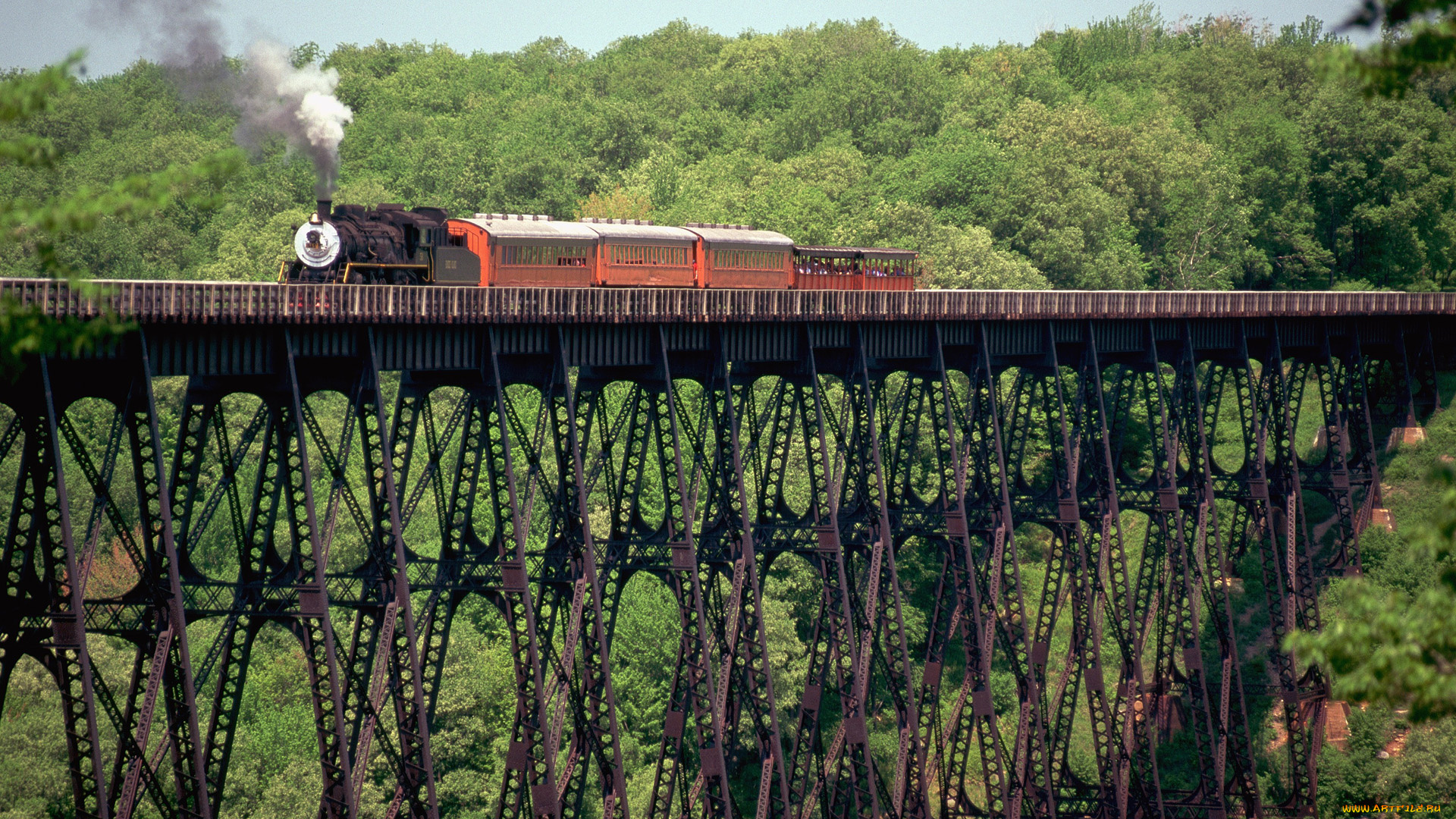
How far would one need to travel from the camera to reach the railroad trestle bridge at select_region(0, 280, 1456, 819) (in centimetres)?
2448

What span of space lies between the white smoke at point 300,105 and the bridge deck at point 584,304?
32.4 feet

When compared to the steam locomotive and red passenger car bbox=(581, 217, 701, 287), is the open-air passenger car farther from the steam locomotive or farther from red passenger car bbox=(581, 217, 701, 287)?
red passenger car bbox=(581, 217, 701, 287)

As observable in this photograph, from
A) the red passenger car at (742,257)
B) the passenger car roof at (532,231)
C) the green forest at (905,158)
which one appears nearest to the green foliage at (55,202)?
the passenger car roof at (532,231)

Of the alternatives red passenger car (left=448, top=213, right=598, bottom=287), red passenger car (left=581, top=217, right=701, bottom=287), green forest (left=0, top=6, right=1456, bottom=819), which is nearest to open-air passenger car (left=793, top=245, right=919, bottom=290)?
red passenger car (left=581, top=217, right=701, bottom=287)

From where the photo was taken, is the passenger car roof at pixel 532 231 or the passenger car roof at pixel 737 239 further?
the passenger car roof at pixel 737 239

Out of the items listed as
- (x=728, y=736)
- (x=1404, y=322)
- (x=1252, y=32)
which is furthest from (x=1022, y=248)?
(x=1252, y=32)

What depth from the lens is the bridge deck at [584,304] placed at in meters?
23.5

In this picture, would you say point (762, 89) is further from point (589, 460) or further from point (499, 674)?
point (499, 674)

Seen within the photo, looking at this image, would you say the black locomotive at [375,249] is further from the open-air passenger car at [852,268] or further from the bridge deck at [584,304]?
the open-air passenger car at [852,268]

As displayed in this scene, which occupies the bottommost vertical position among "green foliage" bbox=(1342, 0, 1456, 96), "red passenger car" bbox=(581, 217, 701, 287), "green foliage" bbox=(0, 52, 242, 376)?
"green foliage" bbox=(0, 52, 242, 376)

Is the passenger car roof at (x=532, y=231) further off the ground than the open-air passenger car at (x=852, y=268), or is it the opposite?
the open-air passenger car at (x=852, y=268)

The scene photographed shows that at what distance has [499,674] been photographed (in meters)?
54.1

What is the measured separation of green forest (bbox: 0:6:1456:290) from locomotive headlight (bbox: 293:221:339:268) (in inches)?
1503

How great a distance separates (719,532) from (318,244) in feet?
34.0
